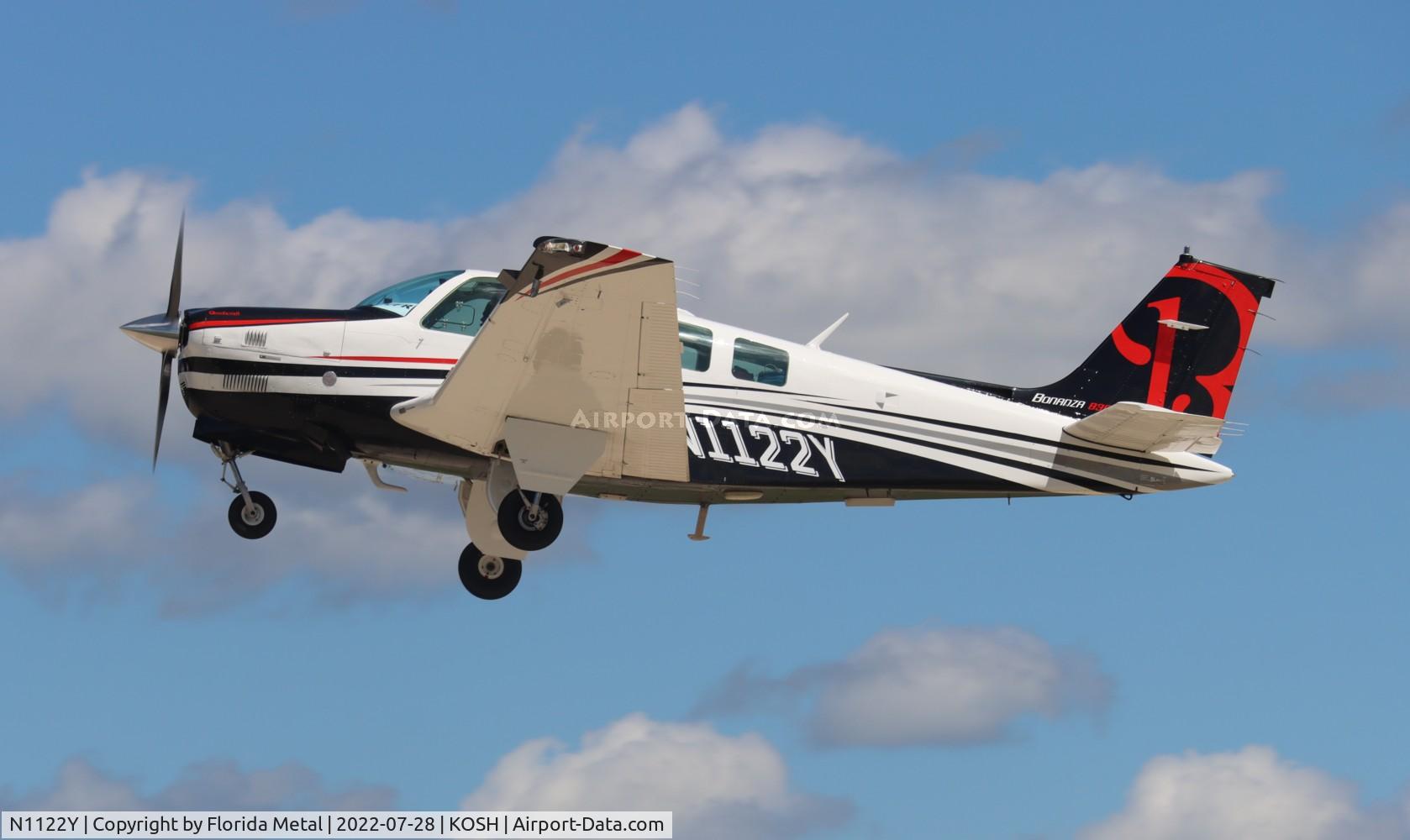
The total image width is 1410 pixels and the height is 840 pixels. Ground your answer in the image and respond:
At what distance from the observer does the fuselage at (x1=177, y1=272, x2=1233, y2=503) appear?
55.1 ft

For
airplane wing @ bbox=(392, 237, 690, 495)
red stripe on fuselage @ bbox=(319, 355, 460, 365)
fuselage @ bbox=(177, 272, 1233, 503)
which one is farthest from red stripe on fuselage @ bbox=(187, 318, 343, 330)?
airplane wing @ bbox=(392, 237, 690, 495)

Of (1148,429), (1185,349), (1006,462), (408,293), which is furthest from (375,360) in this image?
(1185,349)

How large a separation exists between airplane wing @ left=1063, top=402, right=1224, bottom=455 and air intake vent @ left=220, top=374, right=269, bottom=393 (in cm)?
835

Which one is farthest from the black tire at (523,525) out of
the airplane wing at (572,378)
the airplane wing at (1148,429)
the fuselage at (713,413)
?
the airplane wing at (1148,429)

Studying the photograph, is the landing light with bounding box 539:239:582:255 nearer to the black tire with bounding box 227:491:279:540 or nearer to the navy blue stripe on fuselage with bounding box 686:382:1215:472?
the navy blue stripe on fuselage with bounding box 686:382:1215:472

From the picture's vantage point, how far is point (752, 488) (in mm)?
17188

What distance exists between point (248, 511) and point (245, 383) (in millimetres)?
1575

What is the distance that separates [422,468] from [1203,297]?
9.18m

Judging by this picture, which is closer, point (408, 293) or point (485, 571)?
point (408, 293)

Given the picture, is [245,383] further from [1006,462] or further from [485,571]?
[1006,462]

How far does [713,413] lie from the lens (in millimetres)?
16844

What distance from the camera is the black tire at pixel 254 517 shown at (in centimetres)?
1759

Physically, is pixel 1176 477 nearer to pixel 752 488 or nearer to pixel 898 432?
pixel 898 432

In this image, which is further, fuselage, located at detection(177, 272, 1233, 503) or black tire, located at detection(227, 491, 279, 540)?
black tire, located at detection(227, 491, 279, 540)
